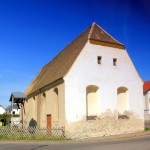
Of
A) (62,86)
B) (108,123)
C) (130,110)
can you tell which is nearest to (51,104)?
(62,86)

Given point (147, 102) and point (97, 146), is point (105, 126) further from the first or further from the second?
point (147, 102)

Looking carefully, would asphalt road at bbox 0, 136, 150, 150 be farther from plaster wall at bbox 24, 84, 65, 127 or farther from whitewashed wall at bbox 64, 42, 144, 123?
plaster wall at bbox 24, 84, 65, 127

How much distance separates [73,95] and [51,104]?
4496mm

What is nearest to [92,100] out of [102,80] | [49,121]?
[102,80]

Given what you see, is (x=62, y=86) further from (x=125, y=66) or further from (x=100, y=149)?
(x=100, y=149)

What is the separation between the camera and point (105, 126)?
24.6 metres

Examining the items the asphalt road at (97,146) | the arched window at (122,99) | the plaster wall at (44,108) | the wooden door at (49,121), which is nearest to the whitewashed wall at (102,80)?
the arched window at (122,99)

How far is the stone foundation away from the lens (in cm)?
2286

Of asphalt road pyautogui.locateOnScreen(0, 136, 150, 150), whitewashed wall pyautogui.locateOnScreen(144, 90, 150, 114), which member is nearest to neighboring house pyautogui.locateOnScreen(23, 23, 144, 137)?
asphalt road pyautogui.locateOnScreen(0, 136, 150, 150)

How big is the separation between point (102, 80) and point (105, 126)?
399 cm

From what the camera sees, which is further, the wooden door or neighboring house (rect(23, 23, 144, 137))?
the wooden door

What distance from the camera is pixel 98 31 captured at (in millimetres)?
27375

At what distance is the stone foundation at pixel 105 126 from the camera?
22859 mm

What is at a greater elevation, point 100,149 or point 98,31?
point 98,31
